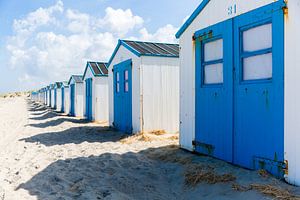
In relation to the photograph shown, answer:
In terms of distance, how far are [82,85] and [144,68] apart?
13.5m

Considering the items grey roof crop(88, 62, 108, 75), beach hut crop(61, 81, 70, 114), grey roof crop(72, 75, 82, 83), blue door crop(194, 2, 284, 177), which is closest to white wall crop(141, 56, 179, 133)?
blue door crop(194, 2, 284, 177)

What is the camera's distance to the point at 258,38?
214 inches

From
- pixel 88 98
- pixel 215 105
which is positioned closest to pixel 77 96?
pixel 88 98

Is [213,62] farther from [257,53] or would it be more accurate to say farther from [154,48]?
[154,48]

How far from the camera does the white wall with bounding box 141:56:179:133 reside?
1181 centimetres

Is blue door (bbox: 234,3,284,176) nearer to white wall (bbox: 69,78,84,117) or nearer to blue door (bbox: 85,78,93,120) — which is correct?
blue door (bbox: 85,78,93,120)

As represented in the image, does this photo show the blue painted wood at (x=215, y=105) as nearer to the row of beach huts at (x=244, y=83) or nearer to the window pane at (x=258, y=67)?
the row of beach huts at (x=244, y=83)

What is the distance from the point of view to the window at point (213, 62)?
6594 millimetres

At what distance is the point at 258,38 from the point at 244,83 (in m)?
0.89

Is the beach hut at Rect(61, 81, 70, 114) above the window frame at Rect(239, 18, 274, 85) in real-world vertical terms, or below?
below

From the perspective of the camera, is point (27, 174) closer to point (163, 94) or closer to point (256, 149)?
point (256, 149)

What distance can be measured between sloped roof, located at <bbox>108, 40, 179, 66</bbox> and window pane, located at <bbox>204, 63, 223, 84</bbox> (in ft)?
16.4

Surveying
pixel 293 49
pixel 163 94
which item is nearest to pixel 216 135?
pixel 293 49

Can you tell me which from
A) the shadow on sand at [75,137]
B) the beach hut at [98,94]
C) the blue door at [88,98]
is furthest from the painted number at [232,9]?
the blue door at [88,98]
